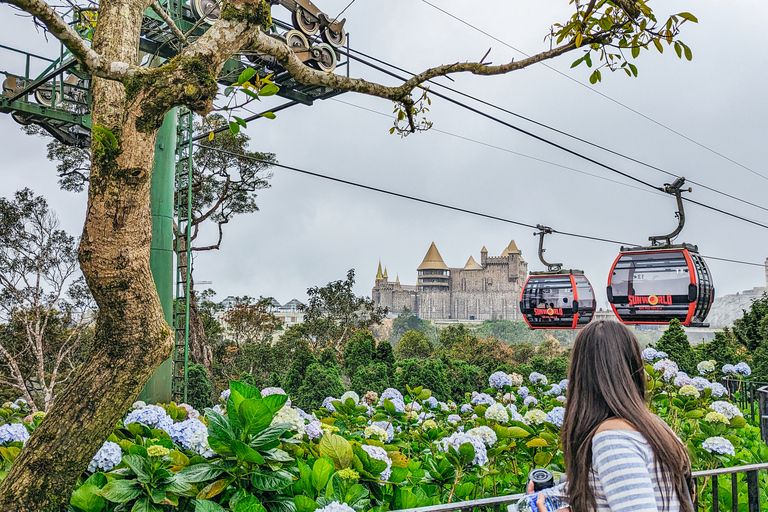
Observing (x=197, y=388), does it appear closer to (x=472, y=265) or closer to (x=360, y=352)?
(x=360, y=352)

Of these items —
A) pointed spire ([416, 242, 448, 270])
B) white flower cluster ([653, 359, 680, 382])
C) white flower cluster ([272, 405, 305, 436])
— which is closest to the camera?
white flower cluster ([272, 405, 305, 436])

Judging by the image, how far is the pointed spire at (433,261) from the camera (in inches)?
2069

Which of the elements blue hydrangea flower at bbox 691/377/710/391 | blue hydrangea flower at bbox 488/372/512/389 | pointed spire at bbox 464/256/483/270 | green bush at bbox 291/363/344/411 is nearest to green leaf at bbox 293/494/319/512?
blue hydrangea flower at bbox 488/372/512/389

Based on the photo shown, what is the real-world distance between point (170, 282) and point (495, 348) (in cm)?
1427

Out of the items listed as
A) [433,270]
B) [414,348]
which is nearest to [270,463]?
[414,348]

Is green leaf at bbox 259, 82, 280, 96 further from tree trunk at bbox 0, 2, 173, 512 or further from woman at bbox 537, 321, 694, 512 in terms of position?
woman at bbox 537, 321, 694, 512

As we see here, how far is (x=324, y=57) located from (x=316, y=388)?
4392mm

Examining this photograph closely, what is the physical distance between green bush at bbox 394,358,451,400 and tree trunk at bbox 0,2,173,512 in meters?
6.94

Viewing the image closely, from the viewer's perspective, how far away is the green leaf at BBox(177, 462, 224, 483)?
158 cm

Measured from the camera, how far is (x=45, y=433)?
4.89 feet

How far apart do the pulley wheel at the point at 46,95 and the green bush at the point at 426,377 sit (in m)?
6.27

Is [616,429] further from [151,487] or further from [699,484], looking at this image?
[699,484]

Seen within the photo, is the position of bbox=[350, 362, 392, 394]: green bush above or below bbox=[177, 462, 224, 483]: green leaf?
below

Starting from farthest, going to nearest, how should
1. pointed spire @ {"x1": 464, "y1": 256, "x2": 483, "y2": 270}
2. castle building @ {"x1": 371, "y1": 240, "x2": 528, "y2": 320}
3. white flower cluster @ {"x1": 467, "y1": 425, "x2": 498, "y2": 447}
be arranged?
pointed spire @ {"x1": 464, "y1": 256, "x2": 483, "y2": 270}
castle building @ {"x1": 371, "y1": 240, "x2": 528, "y2": 320}
white flower cluster @ {"x1": 467, "y1": 425, "x2": 498, "y2": 447}
